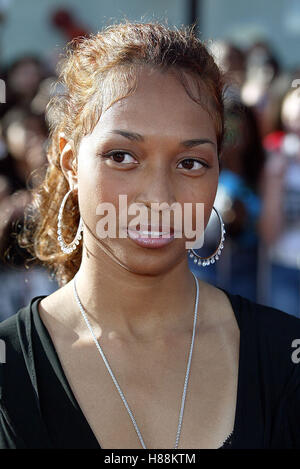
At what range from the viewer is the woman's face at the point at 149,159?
1536mm

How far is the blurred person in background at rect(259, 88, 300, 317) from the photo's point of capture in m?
3.87

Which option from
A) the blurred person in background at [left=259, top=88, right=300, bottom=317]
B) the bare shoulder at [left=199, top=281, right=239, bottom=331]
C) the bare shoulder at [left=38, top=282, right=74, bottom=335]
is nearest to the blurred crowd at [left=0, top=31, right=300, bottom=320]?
the blurred person in background at [left=259, top=88, right=300, bottom=317]

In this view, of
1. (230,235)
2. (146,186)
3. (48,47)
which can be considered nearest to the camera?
(146,186)

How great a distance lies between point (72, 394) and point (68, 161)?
599 millimetres

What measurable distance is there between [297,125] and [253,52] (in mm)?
2696

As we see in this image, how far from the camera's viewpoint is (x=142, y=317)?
1721 mm

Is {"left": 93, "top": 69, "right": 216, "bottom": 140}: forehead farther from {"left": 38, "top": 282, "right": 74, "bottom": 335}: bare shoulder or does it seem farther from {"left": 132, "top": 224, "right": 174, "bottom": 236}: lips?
{"left": 38, "top": 282, "right": 74, "bottom": 335}: bare shoulder

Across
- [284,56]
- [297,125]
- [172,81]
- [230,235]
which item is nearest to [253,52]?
[284,56]

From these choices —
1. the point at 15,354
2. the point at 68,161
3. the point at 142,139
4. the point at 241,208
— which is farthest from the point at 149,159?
the point at 241,208

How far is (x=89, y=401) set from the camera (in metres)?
1.60

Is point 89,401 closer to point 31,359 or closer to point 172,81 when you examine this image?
point 31,359

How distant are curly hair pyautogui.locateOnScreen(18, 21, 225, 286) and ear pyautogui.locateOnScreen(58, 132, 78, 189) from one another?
23 mm

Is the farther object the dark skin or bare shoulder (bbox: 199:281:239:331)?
bare shoulder (bbox: 199:281:239:331)
